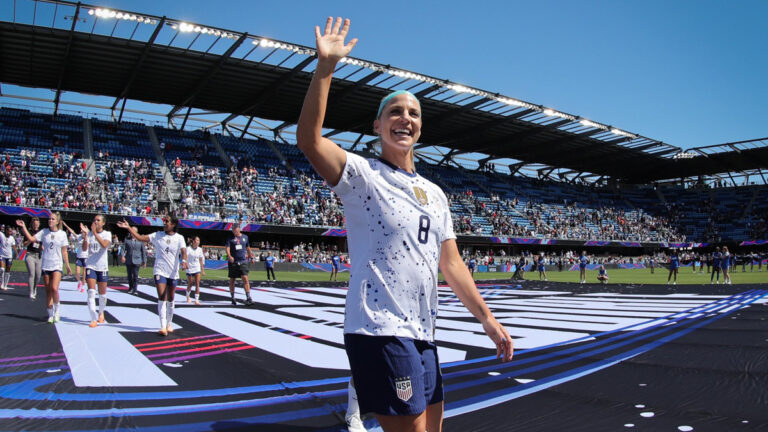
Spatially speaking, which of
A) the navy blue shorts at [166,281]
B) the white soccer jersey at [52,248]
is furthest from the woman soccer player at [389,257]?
the white soccer jersey at [52,248]

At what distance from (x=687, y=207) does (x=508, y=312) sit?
207 feet

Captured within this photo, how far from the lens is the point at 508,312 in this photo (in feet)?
35.6

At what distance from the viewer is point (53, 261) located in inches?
341

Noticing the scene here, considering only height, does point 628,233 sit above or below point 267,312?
above

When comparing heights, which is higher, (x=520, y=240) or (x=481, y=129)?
(x=481, y=129)

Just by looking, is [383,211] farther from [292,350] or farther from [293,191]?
[293,191]

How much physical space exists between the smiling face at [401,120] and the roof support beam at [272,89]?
98.1 ft

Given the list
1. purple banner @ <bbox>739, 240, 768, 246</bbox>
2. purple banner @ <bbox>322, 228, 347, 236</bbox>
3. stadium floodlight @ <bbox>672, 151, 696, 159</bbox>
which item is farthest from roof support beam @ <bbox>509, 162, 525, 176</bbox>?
purple banner @ <bbox>322, 228, 347, 236</bbox>

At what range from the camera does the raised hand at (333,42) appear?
1.95 meters

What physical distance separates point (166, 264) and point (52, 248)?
2830mm

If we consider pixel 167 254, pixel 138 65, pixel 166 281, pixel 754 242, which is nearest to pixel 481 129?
pixel 138 65

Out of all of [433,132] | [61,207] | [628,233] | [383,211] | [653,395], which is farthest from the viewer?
[628,233]

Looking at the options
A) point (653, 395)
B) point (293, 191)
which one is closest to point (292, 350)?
point (653, 395)

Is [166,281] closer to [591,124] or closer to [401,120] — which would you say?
[401,120]
